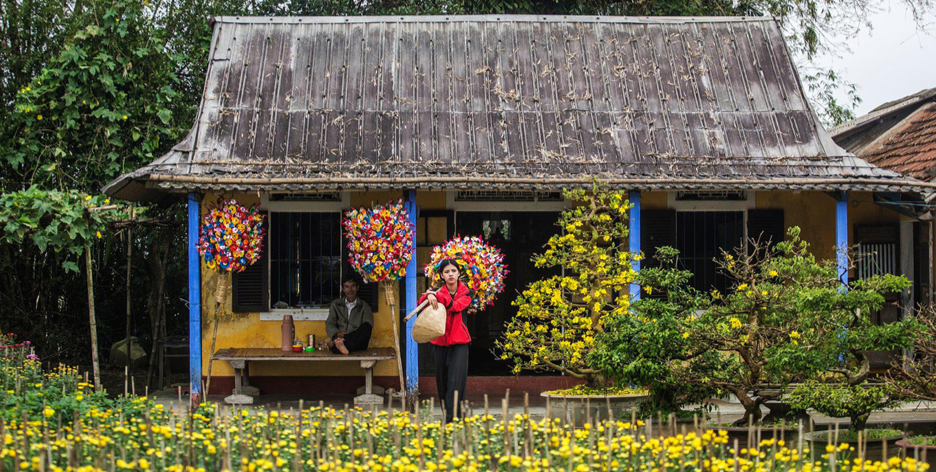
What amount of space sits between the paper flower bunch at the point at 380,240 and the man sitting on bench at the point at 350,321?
2.94 feet

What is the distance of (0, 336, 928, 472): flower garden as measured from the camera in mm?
5328

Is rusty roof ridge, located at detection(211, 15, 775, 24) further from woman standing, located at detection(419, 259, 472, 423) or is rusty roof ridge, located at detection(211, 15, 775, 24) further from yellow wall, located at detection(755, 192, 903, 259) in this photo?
woman standing, located at detection(419, 259, 472, 423)

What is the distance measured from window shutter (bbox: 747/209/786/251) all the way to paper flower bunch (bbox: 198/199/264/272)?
19.3 ft

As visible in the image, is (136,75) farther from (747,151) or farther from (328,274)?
(747,151)

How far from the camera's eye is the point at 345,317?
35.6 feet

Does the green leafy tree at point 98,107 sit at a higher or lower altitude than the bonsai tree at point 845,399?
higher

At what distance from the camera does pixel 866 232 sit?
469 inches

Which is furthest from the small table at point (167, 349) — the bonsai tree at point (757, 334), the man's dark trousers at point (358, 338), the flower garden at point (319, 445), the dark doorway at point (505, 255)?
the bonsai tree at point (757, 334)

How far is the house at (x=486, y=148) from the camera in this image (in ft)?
33.9

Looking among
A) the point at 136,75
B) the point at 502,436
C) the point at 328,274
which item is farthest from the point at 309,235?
the point at 502,436

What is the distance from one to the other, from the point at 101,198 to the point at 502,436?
6024 mm

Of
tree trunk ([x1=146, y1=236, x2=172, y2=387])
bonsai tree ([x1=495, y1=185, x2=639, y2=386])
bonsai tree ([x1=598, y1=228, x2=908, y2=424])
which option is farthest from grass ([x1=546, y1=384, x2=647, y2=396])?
tree trunk ([x1=146, y1=236, x2=172, y2=387])

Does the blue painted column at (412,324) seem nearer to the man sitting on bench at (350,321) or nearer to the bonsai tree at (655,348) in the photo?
the man sitting on bench at (350,321)

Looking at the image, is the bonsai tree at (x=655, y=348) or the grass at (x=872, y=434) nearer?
the grass at (x=872, y=434)
